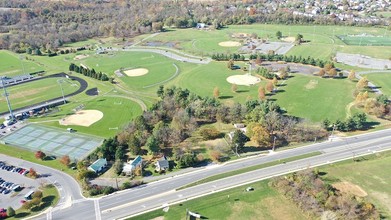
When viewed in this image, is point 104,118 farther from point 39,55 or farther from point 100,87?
point 39,55

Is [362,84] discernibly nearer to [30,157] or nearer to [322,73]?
[322,73]

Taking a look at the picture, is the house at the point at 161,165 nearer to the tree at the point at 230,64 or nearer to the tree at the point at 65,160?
the tree at the point at 65,160

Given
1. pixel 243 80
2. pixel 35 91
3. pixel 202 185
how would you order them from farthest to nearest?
pixel 243 80
pixel 35 91
pixel 202 185

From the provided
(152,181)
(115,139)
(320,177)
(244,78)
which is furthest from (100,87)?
(320,177)

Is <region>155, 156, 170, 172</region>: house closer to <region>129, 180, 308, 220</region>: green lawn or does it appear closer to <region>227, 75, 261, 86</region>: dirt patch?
<region>129, 180, 308, 220</region>: green lawn

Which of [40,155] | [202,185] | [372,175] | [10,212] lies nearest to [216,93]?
[202,185]

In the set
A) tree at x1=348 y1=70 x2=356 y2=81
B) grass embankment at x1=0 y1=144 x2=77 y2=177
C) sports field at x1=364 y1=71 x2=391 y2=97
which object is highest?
tree at x1=348 y1=70 x2=356 y2=81

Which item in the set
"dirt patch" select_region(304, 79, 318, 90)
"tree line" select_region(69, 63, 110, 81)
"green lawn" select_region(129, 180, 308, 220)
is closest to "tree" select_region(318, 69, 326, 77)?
"dirt patch" select_region(304, 79, 318, 90)
